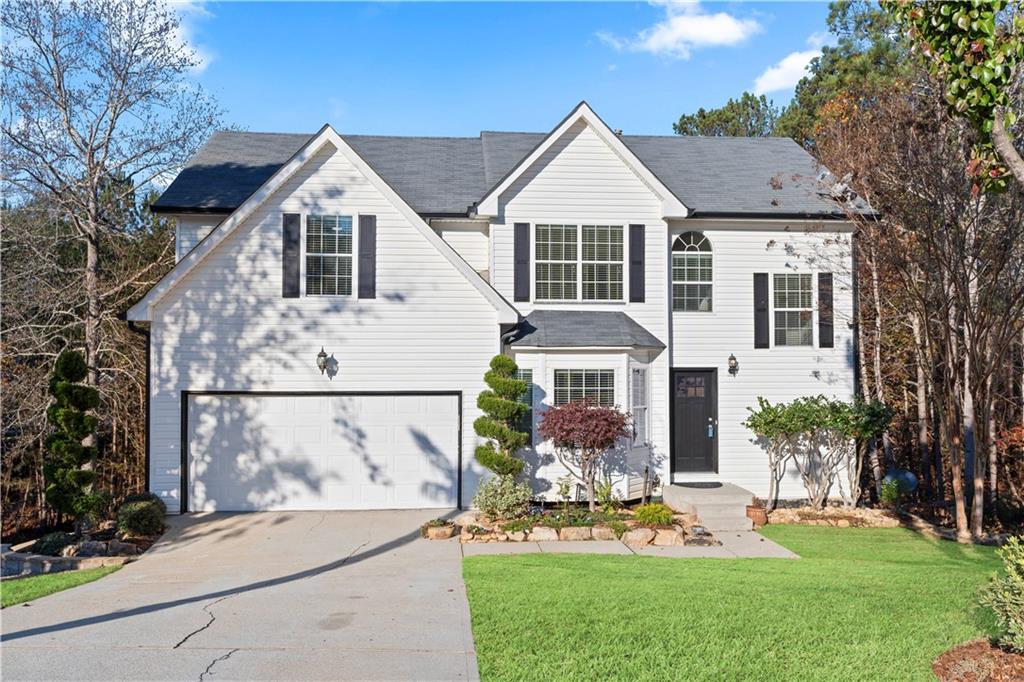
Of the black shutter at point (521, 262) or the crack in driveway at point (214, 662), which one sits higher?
the black shutter at point (521, 262)

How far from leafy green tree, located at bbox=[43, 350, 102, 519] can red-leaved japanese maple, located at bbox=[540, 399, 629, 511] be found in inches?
282

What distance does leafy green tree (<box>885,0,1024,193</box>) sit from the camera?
19.0ft

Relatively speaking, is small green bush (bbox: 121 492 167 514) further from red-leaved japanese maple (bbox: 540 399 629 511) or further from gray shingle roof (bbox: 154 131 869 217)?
red-leaved japanese maple (bbox: 540 399 629 511)

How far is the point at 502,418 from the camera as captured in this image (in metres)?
13.5

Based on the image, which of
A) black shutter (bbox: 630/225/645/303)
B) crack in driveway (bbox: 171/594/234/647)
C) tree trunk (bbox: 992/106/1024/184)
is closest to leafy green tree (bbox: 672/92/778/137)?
black shutter (bbox: 630/225/645/303)

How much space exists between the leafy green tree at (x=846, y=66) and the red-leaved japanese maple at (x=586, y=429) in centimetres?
1461

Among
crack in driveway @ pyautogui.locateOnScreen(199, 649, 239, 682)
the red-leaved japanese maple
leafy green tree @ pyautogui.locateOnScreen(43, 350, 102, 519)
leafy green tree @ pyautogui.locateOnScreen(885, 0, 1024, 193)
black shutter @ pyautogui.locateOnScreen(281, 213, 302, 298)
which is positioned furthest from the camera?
black shutter @ pyautogui.locateOnScreen(281, 213, 302, 298)

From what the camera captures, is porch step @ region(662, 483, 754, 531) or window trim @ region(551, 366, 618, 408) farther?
window trim @ region(551, 366, 618, 408)

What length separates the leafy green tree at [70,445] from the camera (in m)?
11.7

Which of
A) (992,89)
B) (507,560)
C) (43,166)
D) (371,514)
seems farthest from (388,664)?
(43,166)

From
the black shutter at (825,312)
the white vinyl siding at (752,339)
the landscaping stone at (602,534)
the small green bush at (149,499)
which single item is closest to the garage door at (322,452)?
the small green bush at (149,499)

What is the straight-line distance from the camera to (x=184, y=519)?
13438 mm

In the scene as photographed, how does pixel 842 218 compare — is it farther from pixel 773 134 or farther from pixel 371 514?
pixel 773 134

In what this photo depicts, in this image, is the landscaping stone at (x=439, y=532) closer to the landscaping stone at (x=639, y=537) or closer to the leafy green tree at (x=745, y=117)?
the landscaping stone at (x=639, y=537)
